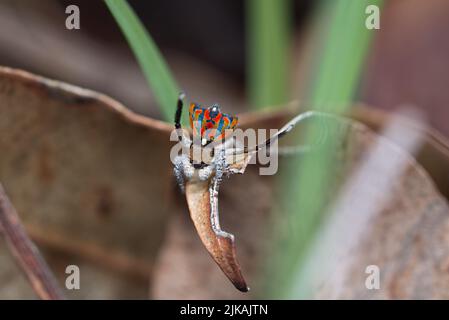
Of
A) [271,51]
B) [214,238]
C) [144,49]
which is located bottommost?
[214,238]

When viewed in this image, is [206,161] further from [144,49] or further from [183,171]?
[144,49]

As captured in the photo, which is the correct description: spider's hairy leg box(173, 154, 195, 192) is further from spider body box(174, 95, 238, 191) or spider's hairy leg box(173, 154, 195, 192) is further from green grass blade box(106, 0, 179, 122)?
green grass blade box(106, 0, 179, 122)

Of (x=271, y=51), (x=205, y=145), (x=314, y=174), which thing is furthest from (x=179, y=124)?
(x=271, y=51)

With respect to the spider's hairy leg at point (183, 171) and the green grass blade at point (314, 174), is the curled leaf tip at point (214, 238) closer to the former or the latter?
the spider's hairy leg at point (183, 171)

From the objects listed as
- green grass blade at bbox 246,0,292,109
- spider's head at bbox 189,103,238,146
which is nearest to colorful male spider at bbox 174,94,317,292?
spider's head at bbox 189,103,238,146

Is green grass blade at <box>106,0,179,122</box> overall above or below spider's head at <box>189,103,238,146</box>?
above
